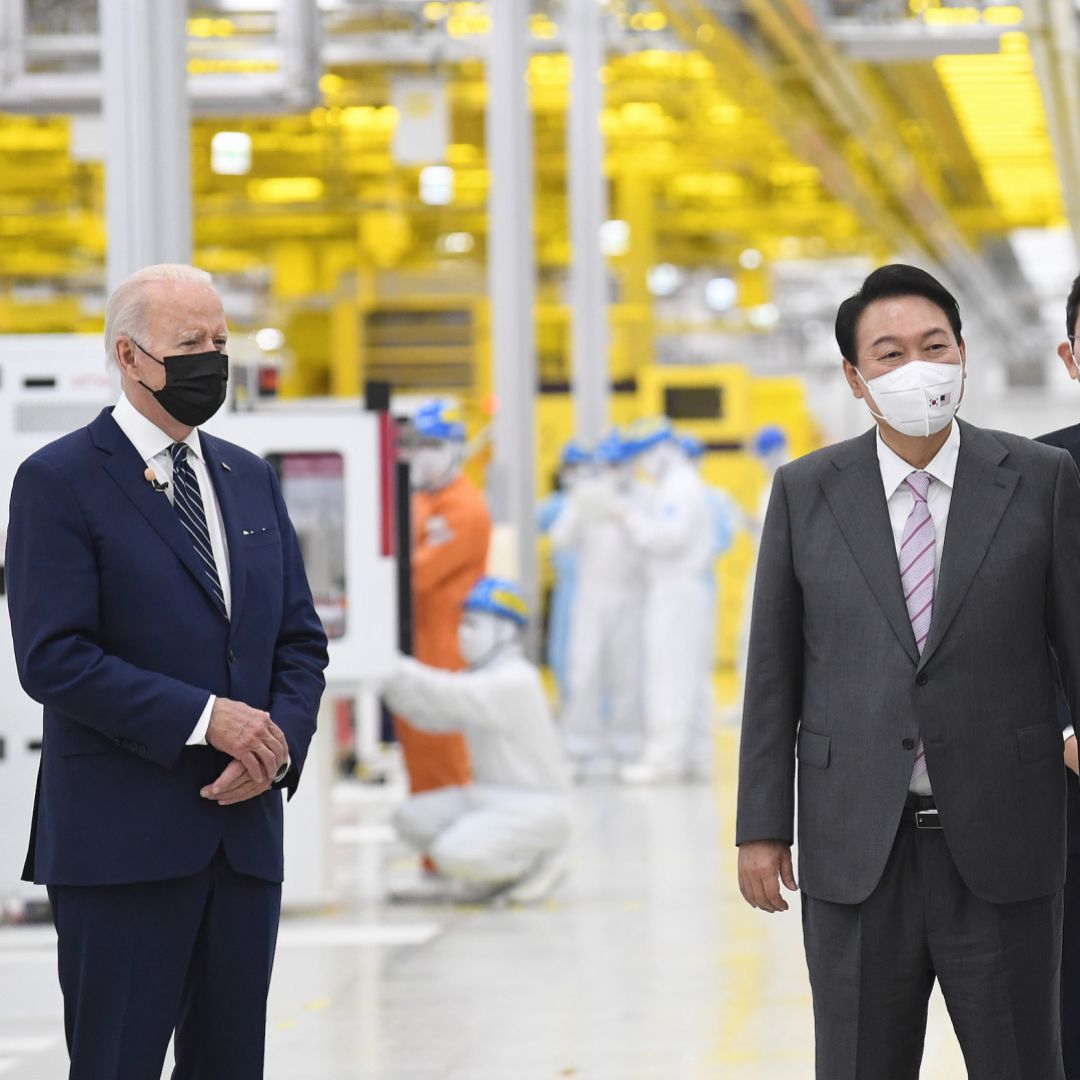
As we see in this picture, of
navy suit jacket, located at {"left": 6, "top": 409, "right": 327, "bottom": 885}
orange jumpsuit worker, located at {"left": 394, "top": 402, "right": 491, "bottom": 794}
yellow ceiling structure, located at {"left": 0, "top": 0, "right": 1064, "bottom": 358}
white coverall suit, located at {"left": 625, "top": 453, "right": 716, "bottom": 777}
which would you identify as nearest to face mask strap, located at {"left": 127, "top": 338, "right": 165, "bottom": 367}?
navy suit jacket, located at {"left": 6, "top": 409, "right": 327, "bottom": 885}

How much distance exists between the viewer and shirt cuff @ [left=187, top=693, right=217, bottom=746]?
282 cm

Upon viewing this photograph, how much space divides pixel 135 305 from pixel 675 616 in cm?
775

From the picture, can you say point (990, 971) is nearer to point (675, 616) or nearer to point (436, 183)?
point (675, 616)

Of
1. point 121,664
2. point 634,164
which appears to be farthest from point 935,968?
point 634,164

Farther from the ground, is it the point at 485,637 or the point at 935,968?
the point at 485,637

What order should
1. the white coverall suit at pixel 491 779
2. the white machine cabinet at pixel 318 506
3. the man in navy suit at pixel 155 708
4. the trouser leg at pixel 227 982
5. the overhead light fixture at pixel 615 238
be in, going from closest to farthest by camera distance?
the man in navy suit at pixel 155 708, the trouser leg at pixel 227 982, the white machine cabinet at pixel 318 506, the white coverall suit at pixel 491 779, the overhead light fixture at pixel 615 238

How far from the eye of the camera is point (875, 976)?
276cm

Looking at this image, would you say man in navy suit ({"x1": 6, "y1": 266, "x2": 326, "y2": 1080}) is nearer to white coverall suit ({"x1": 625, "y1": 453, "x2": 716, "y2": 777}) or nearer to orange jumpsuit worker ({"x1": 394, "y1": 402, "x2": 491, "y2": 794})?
orange jumpsuit worker ({"x1": 394, "y1": 402, "x2": 491, "y2": 794})

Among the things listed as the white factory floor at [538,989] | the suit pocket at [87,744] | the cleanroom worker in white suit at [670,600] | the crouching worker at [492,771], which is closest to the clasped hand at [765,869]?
the suit pocket at [87,744]

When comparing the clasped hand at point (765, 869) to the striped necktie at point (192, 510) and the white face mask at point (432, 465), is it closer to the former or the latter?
the striped necktie at point (192, 510)

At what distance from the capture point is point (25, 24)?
9.93m

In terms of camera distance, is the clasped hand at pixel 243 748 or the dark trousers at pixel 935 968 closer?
the dark trousers at pixel 935 968

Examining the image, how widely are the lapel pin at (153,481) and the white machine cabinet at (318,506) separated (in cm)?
303

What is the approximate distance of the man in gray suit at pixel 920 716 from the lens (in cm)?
273
